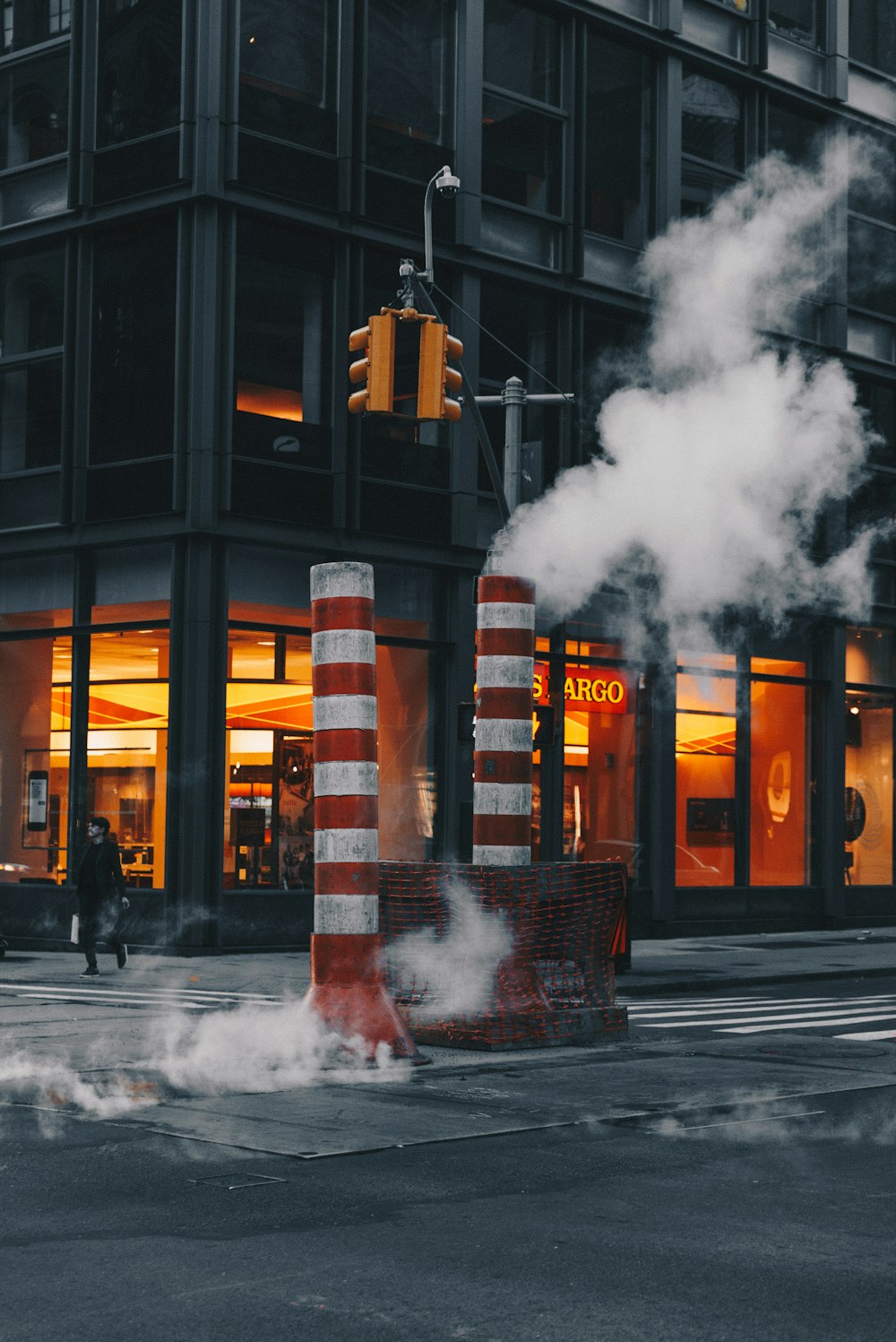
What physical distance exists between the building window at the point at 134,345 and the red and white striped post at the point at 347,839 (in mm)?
10522

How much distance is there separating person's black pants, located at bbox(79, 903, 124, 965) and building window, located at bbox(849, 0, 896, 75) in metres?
18.4

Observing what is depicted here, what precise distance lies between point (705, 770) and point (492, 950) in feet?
48.4

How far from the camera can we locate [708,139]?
84.4 ft

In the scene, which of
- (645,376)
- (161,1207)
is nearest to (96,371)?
(645,376)

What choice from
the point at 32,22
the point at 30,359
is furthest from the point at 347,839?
the point at 32,22

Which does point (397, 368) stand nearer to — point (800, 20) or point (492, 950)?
point (492, 950)

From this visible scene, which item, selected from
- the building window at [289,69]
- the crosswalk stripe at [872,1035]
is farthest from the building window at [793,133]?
the crosswalk stripe at [872,1035]

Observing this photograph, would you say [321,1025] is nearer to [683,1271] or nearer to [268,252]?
[683,1271]

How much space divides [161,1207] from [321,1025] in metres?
3.67

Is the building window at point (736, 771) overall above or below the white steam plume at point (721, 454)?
below

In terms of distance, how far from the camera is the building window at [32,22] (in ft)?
71.6

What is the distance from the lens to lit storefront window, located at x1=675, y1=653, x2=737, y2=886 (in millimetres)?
25172

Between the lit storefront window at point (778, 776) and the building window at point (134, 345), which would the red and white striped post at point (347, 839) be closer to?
the building window at point (134, 345)

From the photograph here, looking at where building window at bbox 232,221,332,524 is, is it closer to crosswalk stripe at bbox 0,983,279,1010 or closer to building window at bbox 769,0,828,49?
crosswalk stripe at bbox 0,983,279,1010
